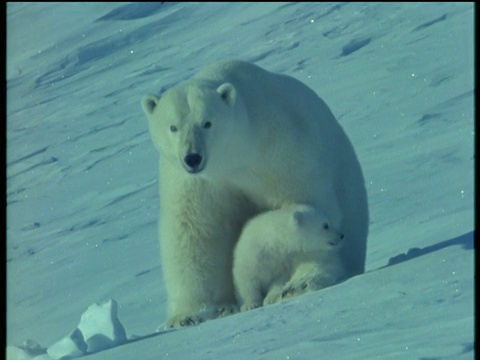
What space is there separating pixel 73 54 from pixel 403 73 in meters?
5.12

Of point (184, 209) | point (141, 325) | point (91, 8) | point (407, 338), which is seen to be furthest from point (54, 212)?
point (91, 8)

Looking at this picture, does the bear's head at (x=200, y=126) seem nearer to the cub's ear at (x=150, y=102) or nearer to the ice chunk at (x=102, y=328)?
the cub's ear at (x=150, y=102)

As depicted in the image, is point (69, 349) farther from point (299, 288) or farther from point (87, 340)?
point (299, 288)

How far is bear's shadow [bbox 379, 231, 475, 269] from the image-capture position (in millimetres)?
5809

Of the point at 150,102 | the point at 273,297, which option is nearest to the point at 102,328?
the point at 273,297

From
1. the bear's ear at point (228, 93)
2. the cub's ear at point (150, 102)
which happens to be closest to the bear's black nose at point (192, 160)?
the bear's ear at point (228, 93)

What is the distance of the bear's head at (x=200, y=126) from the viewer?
559 centimetres

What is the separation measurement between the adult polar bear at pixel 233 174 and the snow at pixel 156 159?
0.29 meters

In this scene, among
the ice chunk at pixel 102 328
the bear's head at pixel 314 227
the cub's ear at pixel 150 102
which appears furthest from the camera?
the cub's ear at pixel 150 102

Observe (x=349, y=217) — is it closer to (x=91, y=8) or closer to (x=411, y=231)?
(x=411, y=231)

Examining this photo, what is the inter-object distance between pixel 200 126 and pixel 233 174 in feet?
1.04

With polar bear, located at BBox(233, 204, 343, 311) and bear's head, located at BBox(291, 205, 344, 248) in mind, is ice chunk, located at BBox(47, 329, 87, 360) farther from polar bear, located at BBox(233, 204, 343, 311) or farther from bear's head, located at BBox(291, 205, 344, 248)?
bear's head, located at BBox(291, 205, 344, 248)

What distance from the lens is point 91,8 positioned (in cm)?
1766

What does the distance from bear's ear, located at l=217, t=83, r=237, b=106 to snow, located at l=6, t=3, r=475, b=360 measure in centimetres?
84
